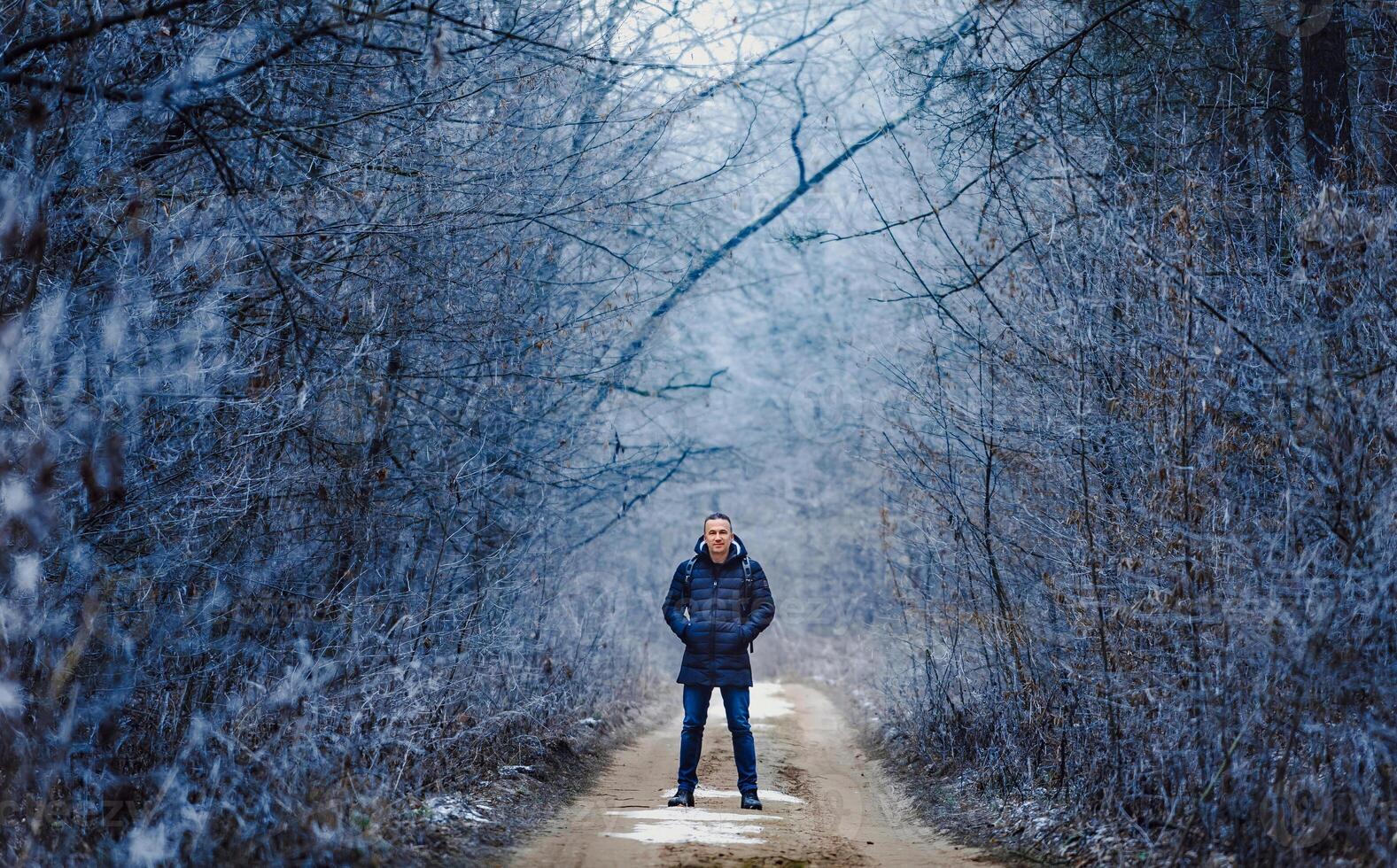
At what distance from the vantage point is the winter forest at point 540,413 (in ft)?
20.6

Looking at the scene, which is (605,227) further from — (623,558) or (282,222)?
(623,558)

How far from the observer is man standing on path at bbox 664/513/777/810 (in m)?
8.98

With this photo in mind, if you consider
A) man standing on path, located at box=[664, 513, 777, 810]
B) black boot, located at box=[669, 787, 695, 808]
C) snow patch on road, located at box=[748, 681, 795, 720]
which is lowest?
black boot, located at box=[669, 787, 695, 808]

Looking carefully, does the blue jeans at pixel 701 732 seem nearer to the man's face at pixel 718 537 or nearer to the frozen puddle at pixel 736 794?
the frozen puddle at pixel 736 794

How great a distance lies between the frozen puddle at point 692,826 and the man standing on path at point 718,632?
335 mm

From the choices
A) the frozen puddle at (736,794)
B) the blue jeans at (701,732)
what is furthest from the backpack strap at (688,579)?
the frozen puddle at (736,794)

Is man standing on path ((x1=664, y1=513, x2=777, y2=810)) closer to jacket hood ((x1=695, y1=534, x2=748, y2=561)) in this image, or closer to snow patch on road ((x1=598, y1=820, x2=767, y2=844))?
jacket hood ((x1=695, y1=534, x2=748, y2=561))

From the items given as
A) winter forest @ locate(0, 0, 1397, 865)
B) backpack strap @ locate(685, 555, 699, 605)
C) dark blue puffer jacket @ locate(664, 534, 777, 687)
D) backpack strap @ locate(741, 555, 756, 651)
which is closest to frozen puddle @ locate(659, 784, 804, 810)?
winter forest @ locate(0, 0, 1397, 865)

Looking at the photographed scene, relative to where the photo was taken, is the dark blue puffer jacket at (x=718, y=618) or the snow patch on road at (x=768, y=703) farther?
the snow patch on road at (x=768, y=703)

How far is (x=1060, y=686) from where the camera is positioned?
8625 millimetres

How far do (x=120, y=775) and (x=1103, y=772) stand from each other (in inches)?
221

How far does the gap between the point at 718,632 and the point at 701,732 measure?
0.73m

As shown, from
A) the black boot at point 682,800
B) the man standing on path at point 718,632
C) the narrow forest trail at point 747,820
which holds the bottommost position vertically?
the narrow forest trail at point 747,820

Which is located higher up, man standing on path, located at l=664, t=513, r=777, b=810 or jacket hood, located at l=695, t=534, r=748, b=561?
jacket hood, located at l=695, t=534, r=748, b=561
